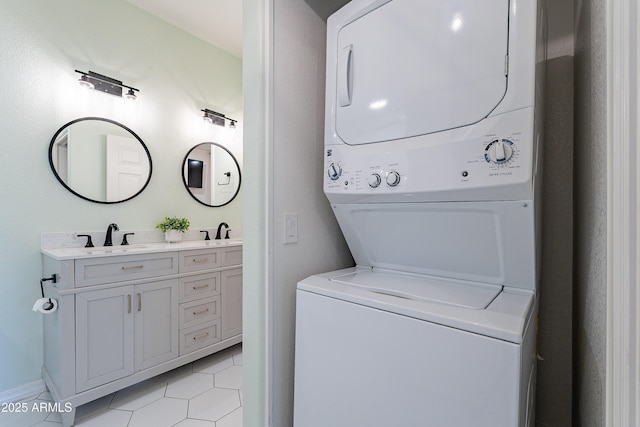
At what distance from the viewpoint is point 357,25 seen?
1.08 m

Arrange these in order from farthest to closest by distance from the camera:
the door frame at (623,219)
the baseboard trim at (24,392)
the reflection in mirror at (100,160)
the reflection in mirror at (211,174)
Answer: the reflection in mirror at (211,174) → the reflection in mirror at (100,160) → the baseboard trim at (24,392) → the door frame at (623,219)

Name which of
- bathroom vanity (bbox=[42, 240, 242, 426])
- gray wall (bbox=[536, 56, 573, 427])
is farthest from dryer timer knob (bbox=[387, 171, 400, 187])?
bathroom vanity (bbox=[42, 240, 242, 426])

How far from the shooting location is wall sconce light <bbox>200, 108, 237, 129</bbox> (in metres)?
3.07

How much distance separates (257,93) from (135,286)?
1691 millimetres

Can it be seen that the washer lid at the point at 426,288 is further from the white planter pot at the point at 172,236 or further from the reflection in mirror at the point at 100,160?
the reflection in mirror at the point at 100,160

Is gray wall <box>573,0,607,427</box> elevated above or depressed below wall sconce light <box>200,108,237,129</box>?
below

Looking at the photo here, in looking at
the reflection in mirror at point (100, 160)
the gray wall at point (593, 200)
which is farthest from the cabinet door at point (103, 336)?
the gray wall at point (593, 200)

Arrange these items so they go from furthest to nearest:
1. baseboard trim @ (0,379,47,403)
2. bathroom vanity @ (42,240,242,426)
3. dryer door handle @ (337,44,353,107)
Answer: baseboard trim @ (0,379,47,403) < bathroom vanity @ (42,240,242,426) < dryer door handle @ (337,44,353,107)

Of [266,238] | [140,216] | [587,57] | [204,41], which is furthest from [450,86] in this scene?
[204,41]

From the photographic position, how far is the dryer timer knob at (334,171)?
1.13 meters

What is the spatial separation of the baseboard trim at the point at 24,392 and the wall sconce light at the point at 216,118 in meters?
2.58

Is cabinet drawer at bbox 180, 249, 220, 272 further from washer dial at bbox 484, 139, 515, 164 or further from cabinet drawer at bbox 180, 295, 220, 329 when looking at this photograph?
washer dial at bbox 484, 139, 515, 164

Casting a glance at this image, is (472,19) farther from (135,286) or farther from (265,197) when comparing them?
(135,286)

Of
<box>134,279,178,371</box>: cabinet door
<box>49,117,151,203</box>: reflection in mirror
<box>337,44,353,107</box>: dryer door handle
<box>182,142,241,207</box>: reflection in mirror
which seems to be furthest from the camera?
<box>182,142,241,207</box>: reflection in mirror
